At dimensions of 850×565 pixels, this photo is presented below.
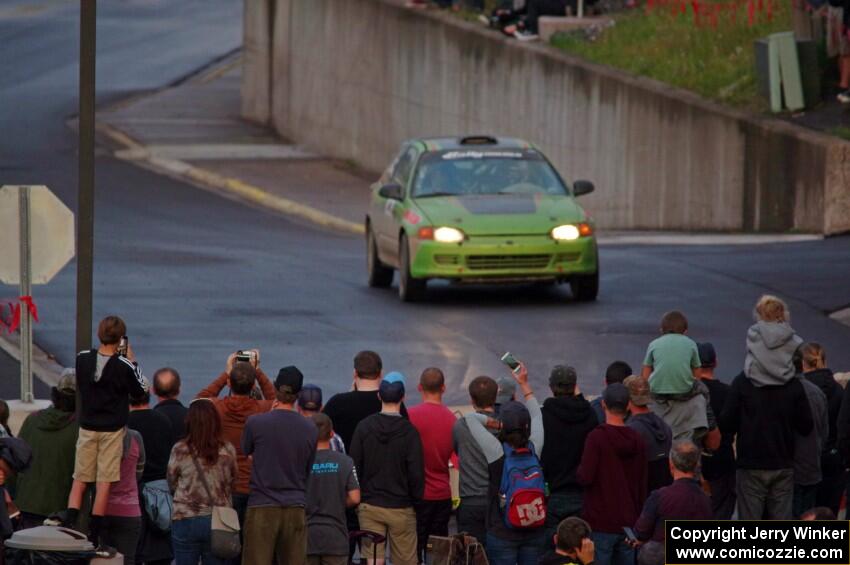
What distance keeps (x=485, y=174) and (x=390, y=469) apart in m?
11.6

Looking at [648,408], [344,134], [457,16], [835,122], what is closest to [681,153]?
[835,122]

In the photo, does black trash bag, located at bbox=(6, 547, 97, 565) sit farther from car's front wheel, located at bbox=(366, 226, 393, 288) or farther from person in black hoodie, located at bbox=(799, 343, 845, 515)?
car's front wheel, located at bbox=(366, 226, 393, 288)

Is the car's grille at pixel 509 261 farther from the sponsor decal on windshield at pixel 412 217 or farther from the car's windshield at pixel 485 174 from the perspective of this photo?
the car's windshield at pixel 485 174

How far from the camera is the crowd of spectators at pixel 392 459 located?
11.2 metres

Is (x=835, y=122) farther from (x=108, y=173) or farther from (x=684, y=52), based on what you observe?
(x=108, y=173)

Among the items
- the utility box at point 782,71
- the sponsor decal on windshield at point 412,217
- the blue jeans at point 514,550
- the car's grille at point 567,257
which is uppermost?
the utility box at point 782,71

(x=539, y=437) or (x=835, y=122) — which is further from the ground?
(x=835, y=122)

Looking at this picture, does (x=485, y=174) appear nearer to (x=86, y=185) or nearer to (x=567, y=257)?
(x=567, y=257)

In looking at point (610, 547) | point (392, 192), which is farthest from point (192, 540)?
point (392, 192)

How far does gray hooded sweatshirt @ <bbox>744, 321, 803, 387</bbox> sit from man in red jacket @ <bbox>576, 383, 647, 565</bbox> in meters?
1.27

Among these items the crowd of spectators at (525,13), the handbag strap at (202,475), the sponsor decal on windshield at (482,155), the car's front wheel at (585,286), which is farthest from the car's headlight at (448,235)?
the crowd of spectators at (525,13)

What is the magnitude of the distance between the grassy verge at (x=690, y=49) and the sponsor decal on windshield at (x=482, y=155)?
733cm

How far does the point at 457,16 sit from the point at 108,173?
7004 millimetres

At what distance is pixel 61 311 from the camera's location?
21.2 m
